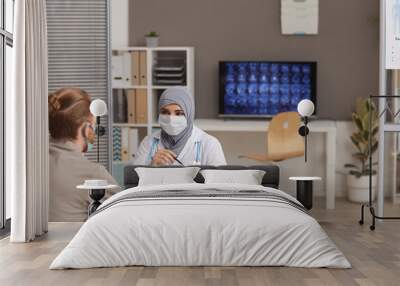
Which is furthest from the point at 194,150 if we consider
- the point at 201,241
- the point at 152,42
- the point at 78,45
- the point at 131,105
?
the point at 201,241

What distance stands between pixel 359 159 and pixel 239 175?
284 centimetres

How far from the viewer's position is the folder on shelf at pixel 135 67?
883 cm

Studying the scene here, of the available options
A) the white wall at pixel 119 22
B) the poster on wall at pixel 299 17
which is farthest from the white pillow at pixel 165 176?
the poster on wall at pixel 299 17

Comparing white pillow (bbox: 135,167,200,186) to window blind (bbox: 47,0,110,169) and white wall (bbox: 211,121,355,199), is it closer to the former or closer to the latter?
window blind (bbox: 47,0,110,169)

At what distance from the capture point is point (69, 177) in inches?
316

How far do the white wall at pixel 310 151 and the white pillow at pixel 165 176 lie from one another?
6.87 feet

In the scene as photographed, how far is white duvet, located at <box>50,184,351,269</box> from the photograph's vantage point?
495 centimetres

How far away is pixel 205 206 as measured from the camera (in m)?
5.20

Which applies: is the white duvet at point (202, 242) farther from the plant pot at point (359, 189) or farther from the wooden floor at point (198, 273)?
the plant pot at point (359, 189)

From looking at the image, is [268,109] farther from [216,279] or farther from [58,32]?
[216,279]

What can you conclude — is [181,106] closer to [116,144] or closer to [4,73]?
[116,144]

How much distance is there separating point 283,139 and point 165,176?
1935mm

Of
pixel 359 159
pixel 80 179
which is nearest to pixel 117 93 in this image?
pixel 80 179

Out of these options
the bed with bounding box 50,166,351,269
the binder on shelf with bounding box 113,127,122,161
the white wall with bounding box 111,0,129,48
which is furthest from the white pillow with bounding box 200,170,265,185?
the white wall with bounding box 111,0,129,48
